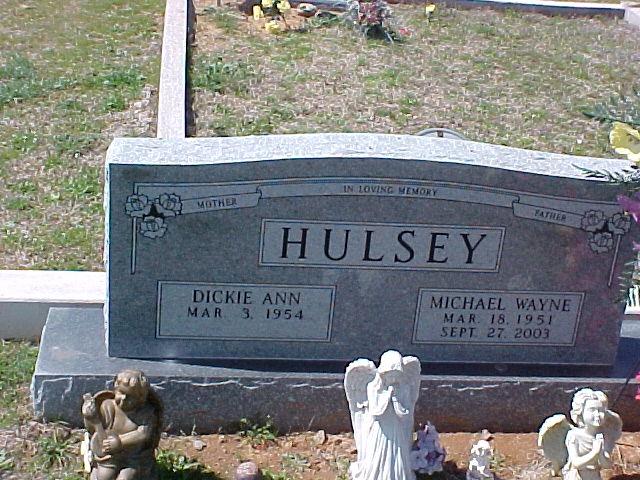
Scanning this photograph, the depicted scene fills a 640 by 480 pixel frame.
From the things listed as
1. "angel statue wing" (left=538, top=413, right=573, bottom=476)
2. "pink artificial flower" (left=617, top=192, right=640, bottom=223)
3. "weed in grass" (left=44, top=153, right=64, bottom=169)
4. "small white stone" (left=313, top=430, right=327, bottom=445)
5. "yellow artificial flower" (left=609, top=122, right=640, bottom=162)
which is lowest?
"small white stone" (left=313, top=430, right=327, bottom=445)

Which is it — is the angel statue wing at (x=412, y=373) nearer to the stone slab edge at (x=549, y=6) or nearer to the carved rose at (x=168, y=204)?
the carved rose at (x=168, y=204)

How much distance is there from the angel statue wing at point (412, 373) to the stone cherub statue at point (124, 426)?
2.87ft

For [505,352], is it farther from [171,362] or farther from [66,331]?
[66,331]

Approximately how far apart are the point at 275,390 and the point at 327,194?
0.83 meters

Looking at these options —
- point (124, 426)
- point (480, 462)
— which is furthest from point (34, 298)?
point (480, 462)

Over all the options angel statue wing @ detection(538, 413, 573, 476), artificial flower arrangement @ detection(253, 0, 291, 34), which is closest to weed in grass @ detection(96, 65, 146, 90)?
artificial flower arrangement @ detection(253, 0, 291, 34)

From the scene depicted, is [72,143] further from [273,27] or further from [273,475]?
[273,475]

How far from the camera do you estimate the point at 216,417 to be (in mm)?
4348

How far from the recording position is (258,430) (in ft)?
14.3

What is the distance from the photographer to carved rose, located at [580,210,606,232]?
4.31 m

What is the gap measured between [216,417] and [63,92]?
432 centimetres

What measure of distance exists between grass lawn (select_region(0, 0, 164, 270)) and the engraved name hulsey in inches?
62.7

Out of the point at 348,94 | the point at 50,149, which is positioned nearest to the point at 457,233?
the point at 50,149

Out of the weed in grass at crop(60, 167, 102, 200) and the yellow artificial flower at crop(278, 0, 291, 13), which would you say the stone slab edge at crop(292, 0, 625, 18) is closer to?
the yellow artificial flower at crop(278, 0, 291, 13)
